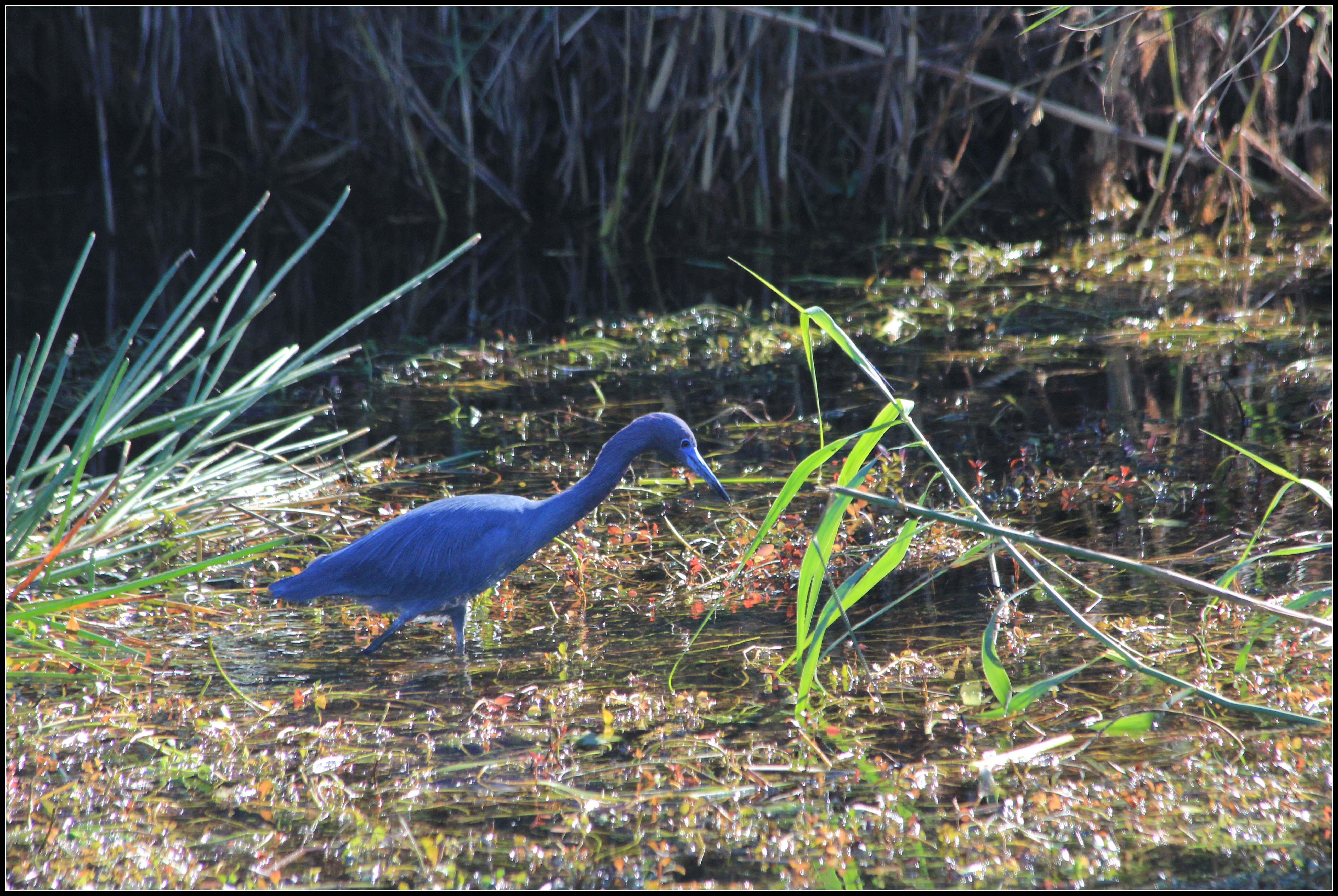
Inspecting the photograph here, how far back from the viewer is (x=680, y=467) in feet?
15.0

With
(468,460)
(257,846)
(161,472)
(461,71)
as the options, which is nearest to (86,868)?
(257,846)

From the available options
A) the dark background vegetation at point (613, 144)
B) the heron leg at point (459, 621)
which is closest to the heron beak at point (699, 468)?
the heron leg at point (459, 621)

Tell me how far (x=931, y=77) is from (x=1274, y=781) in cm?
606

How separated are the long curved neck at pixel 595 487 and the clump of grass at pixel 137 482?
66 centimetres

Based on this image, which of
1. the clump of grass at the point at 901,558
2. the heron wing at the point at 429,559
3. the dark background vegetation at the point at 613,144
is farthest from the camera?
the dark background vegetation at the point at 613,144

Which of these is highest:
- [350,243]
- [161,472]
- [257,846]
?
[161,472]

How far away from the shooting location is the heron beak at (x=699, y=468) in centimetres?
334

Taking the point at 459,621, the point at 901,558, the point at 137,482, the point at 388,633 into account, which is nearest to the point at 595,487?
the point at 459,621

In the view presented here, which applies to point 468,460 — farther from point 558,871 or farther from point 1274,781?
point 1274,781

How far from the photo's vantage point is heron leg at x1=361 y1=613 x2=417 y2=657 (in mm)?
3311

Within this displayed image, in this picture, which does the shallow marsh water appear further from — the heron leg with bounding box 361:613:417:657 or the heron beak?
the heron beak

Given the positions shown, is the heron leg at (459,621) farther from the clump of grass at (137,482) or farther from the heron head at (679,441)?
the heron head at (679,441)

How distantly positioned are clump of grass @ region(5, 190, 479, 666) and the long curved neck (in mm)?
659

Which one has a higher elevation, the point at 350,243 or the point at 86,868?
the point at 86,868
